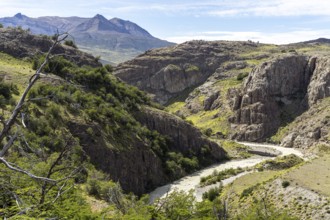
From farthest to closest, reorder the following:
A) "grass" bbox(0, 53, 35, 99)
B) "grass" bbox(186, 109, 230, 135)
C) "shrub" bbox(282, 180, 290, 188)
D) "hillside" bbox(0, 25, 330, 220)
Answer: "grass" bbox(186, 109, 230, 135) → "grass" bbox(0, 53, 35, 99) → "shrub" bbox(282, 180, 290, 188) → "hillside" bbox(0, 25, 330, 220)

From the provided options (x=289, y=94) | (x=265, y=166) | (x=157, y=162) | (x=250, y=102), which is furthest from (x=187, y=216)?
(x=289, y=94)

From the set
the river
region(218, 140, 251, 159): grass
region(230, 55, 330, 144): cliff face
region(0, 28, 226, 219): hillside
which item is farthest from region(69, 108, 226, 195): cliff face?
region(230, 55, 330, 144): cliff face

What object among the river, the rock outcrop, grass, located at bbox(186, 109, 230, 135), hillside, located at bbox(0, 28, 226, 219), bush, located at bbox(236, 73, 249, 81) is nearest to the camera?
hillside, located at bbox(0, 28, 226, 219)

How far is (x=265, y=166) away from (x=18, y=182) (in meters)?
84.1

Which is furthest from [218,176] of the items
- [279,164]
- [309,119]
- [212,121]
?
[212,121]

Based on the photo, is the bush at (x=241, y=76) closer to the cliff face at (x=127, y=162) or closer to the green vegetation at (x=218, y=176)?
the green vegetation at (x=218, y=176)

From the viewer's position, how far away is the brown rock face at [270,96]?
476ft

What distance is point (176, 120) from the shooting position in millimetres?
109812

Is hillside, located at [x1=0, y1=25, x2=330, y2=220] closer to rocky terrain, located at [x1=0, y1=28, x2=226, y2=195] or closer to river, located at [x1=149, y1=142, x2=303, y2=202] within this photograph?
rocky terrain, located at [x1=0, y1=28, x2=226, y2=195]

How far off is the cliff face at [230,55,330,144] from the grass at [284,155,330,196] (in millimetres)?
57922

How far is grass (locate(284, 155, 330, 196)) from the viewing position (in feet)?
212

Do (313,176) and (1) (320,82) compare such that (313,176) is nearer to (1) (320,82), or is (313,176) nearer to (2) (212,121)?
(1) (320,82)

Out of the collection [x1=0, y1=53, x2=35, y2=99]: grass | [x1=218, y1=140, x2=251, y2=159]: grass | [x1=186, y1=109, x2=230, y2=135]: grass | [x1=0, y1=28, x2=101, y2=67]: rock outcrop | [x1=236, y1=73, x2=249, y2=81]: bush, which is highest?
[x1=0, y1=28, x2=101, y2=67]: rock outcrop

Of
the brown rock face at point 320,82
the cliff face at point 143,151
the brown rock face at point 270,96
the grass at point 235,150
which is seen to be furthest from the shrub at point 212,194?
the brown rock face at point 320,82
